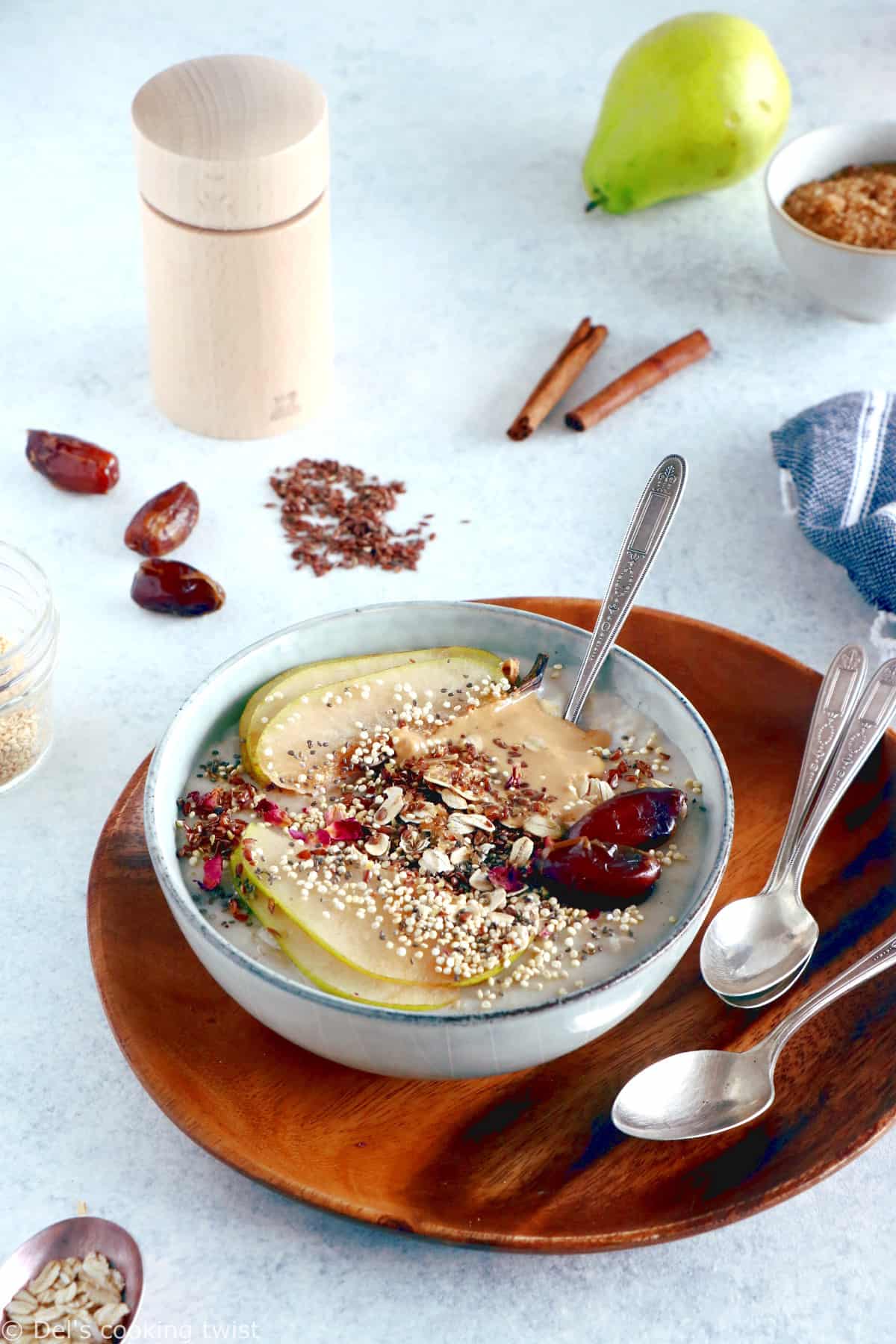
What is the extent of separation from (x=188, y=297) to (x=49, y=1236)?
97 cm

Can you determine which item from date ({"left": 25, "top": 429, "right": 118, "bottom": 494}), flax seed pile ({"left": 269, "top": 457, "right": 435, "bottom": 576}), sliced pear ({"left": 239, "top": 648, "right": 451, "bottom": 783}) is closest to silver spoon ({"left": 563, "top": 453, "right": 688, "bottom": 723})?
sliced pear ({"left": 239, "top": 648, "right": 451, "bottom": 783})

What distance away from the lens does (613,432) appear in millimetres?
1713

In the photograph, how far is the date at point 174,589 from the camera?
146 centimetres

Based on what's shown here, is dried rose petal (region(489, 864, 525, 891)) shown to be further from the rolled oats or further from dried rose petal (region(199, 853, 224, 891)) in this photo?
the rolled oats

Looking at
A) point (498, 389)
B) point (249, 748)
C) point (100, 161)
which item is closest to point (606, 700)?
point (249, 748)

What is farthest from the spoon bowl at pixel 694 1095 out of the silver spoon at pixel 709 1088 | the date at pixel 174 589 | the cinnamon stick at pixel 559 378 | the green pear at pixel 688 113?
the green pear at pixel 688 113

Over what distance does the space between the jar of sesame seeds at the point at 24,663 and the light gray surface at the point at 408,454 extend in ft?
0.11

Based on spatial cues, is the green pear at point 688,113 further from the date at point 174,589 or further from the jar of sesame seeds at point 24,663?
the jar of sesame seeds at point 24,663

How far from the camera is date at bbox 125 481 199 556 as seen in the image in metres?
1.52

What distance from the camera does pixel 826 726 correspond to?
1219 mm

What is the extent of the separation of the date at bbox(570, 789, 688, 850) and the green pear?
111cm

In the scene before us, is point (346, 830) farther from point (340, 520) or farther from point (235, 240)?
point (235, 240)

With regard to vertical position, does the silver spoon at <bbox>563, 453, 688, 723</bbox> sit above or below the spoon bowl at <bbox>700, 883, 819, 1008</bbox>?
above

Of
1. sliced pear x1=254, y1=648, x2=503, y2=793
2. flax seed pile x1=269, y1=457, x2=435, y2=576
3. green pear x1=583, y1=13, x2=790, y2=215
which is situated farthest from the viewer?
green pear x1=583, y1=13, x2=790, y2=215
